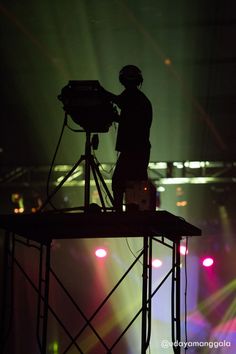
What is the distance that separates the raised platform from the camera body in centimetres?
66

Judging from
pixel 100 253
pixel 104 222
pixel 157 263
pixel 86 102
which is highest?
pixel 86 102

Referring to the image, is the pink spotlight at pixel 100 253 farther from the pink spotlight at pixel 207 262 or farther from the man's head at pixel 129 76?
the man's head at pixel 129 76

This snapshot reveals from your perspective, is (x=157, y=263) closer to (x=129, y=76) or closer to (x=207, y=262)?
(x=207, y=262)

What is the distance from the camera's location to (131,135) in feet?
13.2

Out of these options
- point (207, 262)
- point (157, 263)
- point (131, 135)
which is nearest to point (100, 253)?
point (157, 263)

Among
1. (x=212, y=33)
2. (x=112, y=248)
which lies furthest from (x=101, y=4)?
(x=112, y=248)

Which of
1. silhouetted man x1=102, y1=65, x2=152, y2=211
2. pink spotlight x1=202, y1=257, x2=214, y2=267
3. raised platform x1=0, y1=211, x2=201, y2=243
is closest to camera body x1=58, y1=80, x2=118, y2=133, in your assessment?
silhouetted man x1=102, y1=65, x2=152, y2=211

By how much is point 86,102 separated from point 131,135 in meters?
0.39

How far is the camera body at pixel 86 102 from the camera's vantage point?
384 cm

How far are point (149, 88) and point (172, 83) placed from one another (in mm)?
342

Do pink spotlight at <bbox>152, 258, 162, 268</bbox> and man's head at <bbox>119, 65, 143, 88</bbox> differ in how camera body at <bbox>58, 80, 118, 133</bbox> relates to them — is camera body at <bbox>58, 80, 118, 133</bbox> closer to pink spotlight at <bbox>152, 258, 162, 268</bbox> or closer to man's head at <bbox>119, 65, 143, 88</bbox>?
man's head at <bbox>119, 65, 143, 88</bbox>

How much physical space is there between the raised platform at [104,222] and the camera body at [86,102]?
0.66 m

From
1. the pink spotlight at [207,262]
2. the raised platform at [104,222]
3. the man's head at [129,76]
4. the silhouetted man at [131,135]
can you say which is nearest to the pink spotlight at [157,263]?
the pink spotlight at [207,262]

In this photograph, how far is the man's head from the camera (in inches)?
159
